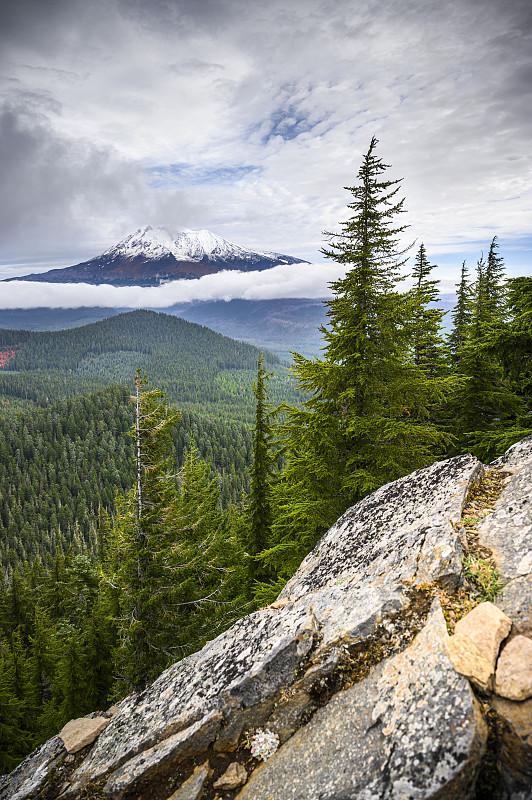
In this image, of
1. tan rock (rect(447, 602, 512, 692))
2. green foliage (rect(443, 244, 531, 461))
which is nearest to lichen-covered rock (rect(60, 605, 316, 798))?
tan rock (rect(447, 602, 512, 692))

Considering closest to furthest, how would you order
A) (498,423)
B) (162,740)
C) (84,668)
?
(162,740), (498,423), (84,668)

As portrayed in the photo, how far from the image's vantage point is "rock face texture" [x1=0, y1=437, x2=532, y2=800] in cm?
351

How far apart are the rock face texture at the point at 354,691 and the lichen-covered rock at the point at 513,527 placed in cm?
3

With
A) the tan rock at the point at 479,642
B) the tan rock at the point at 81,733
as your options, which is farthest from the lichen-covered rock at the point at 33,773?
the tan rock at the point at 479,642

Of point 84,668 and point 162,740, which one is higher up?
point 162,740

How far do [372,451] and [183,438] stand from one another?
164m

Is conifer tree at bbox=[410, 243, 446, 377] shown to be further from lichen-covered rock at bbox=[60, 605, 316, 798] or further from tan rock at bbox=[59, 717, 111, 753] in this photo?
tan rock at bbox=[59, 717, 111, 753]

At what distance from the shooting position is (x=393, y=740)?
376 centimetres

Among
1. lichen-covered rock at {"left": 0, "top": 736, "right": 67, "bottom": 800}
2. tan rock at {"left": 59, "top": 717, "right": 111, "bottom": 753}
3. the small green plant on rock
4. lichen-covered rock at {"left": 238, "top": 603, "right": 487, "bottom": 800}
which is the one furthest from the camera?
tan rock at {"left": 59, "top": 717, "right": 111, "bottom": 753}

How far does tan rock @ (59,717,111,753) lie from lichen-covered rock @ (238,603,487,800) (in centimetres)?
518

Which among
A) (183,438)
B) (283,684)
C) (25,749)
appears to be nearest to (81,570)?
(25,749)

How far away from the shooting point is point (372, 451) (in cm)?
1102

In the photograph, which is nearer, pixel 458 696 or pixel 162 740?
pixel 458 696

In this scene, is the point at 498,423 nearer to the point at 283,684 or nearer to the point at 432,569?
the point at 432,569
